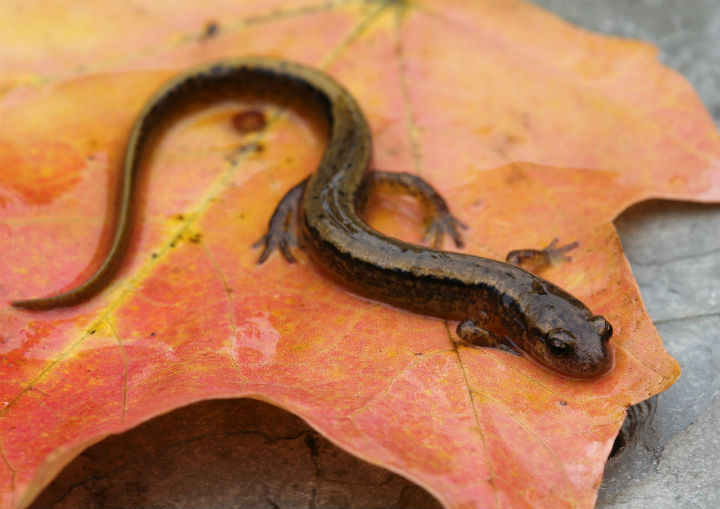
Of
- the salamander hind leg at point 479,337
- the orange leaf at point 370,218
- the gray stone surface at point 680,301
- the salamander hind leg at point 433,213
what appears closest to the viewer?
the orange leaf at point 370,218

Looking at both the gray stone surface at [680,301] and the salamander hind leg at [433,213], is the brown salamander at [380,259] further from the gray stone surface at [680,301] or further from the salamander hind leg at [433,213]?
the gray stone surface at [680,301]

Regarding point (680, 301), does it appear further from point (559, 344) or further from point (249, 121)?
point (249, 121)

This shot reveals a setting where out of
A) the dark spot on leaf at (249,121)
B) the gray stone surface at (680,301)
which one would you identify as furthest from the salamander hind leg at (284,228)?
the gray stone surface at (680,301)

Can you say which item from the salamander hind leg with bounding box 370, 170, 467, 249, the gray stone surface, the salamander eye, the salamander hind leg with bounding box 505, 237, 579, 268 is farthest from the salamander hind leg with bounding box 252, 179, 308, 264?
the gray stone surface

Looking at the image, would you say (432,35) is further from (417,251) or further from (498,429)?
(498,429)

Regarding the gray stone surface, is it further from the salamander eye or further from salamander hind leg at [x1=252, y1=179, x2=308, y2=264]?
salamander hind leg at [x1=252, y1=179, x2=308, y2=264]

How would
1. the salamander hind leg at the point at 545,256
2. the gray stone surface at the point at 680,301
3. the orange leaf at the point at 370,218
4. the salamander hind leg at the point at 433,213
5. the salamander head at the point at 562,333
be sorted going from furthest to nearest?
the salamander hind leg at the point at 433,213, the salamander hind leg at the point at 545,256, the salamander head at the point at 562,333, the gray stone surface at the point at 680,301, the orange leaf at the point at 370,218
